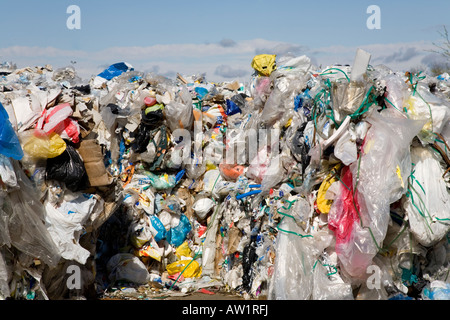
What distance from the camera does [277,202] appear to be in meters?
4.88

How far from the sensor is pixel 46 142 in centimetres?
423

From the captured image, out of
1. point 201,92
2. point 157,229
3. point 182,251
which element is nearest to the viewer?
point 157,229

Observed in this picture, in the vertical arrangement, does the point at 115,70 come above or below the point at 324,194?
above

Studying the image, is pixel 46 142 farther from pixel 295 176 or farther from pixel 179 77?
pixel 179 77

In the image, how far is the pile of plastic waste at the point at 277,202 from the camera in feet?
13.8

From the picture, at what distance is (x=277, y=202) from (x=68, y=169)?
Answer: 194cm

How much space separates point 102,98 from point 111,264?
2081 millimetres

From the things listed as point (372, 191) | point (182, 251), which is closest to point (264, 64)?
point (182, 251)

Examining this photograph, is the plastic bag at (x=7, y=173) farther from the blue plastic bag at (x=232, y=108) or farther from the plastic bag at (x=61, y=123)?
the blue plastic bag at (x=232, y=108)

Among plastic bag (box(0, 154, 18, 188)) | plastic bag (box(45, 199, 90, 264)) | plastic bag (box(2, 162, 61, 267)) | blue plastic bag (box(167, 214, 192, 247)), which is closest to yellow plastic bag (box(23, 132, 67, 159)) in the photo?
plastic bag (box(2, 162, 61, 267))

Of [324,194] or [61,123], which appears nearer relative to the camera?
[61,123]

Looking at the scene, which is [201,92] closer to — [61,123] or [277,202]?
[277,202]

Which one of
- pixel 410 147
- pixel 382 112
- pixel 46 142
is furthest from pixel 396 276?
pixel 46 142

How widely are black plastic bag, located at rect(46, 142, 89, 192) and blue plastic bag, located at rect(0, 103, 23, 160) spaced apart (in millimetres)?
437
